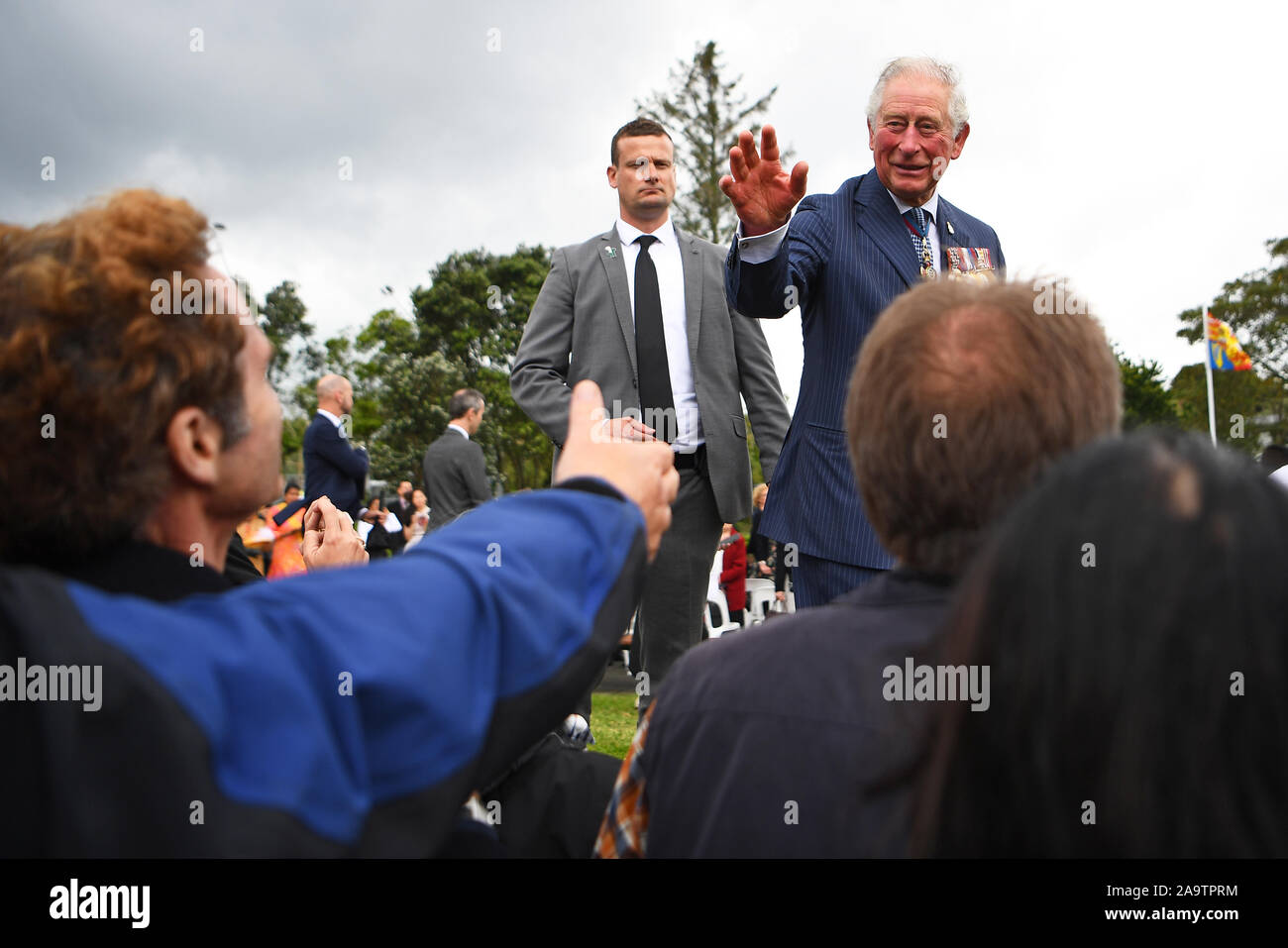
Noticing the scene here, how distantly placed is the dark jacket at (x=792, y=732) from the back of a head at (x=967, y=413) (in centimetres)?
9

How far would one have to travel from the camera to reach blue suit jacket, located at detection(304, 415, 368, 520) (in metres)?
7.82

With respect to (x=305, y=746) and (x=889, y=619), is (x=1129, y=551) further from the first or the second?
(x=305, y=746)

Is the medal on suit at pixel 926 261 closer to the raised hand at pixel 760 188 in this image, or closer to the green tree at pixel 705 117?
the raised hand at pixel 760 188

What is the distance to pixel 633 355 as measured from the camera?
385cm

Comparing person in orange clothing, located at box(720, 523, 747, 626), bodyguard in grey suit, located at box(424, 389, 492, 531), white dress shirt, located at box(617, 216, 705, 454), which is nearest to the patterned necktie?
white dress shirt, located at box(617, 216, 705, 454)

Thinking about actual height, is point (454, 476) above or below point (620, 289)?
below

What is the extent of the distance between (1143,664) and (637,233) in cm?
346

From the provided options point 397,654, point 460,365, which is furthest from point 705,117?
point 397,654

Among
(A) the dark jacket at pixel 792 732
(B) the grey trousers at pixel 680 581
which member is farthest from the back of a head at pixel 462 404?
(A) the dark jacket at pixel 792 732

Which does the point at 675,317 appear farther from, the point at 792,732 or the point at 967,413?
the point at 792,732

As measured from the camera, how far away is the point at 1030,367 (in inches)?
49.4
